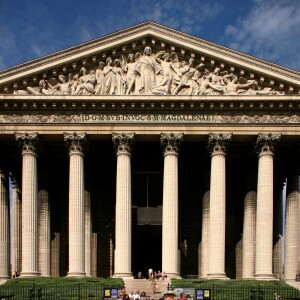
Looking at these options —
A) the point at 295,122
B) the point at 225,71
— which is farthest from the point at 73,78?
the point at 295,122

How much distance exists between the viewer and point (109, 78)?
37.6 m

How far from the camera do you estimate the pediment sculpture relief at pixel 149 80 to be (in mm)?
37469

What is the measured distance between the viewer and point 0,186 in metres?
40.8

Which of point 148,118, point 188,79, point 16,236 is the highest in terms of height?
point 188,79

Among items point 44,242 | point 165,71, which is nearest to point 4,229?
point 44,242

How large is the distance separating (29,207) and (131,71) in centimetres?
1169

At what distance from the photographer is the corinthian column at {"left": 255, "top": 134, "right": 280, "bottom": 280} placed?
36531mm

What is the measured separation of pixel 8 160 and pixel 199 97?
1610 cm

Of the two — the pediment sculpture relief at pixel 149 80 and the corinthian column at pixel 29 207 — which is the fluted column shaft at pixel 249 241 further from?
the corinthian column at pixel 29 207

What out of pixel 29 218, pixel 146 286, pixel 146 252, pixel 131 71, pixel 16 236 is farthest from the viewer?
pixel 146 252

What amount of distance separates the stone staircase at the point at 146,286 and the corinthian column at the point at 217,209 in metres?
3.61

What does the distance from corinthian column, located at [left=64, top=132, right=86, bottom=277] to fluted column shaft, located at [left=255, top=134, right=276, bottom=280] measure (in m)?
12.0

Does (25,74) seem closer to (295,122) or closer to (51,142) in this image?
(51,142)

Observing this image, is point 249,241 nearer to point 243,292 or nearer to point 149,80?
point 243,292
